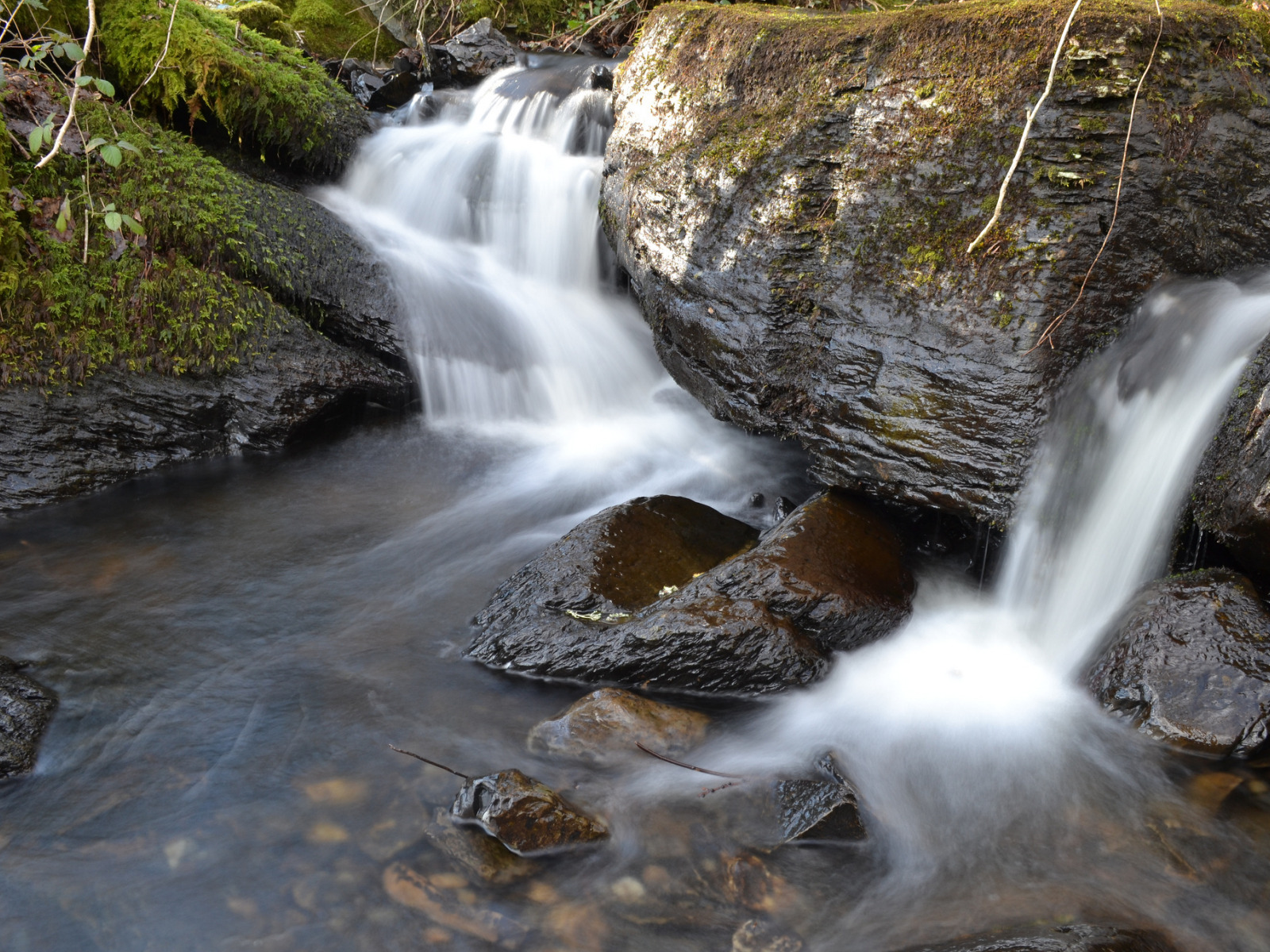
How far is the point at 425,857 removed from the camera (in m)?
2.81

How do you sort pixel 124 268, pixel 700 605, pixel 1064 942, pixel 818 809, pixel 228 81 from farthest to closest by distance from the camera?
pixel 228 81, pixel 124 268, pixel 700 605, pixel 818 809, pixel 1064 942

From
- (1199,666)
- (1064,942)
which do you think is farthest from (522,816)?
(1199,666)

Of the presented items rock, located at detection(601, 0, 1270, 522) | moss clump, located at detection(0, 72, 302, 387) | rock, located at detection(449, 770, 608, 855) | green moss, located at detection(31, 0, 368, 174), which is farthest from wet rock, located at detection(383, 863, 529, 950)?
green moss, located at detection(31, 0, 368, 174)

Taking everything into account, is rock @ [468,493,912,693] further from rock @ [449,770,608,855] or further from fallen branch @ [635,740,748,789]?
rock @ [449,770,608,855]

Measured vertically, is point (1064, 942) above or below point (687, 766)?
above

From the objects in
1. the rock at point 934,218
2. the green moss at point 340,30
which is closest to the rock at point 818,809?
the rock at point 934,218

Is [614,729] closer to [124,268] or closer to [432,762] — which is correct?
[432,762]

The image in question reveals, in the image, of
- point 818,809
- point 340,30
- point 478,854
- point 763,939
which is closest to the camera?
point 763,939

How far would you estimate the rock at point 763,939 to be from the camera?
255cm

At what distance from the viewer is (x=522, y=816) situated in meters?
2.85

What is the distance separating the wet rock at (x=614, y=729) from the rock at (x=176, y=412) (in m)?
3.42

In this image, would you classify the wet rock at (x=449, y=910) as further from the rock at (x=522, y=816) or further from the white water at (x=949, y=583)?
the white water at (x=949, y=583)

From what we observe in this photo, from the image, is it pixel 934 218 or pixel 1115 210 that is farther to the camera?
pixel 934 218

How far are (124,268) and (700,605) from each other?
14.3 feet
